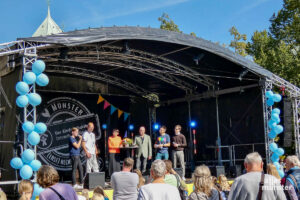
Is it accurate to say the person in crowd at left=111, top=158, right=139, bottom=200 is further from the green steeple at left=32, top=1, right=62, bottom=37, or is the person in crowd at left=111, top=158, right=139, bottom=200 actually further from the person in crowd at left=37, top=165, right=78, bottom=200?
the green steeple at left=32, top=1, right=62, bottom=37

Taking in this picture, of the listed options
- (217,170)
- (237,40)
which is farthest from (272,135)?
(237,40)

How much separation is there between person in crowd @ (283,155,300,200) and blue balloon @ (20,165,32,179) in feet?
15.1

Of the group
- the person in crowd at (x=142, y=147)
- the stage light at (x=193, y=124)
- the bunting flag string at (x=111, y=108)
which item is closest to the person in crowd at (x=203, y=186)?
the person in crowd at (x=142, y=147)

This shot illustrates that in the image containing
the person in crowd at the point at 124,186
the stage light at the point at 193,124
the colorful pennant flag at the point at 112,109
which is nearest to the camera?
the person in crowd at the point at 124,186

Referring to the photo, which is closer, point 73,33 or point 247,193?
point 247,193

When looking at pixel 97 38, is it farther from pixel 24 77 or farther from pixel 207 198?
pixel 207 198

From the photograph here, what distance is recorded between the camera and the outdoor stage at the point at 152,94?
10312 mm

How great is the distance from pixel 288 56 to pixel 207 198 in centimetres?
1968

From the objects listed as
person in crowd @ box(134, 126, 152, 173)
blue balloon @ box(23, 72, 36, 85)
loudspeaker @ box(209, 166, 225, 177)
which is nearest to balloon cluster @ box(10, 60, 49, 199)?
blue balloon @ box(23, 72, 36, 85)

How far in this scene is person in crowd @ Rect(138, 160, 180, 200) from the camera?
351cm

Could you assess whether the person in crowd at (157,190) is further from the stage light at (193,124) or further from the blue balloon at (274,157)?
the stage light at (193,124)

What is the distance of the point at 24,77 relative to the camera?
747 centimetres

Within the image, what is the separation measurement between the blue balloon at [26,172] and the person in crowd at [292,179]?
461cm

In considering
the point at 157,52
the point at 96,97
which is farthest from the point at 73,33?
the point at 96,97
